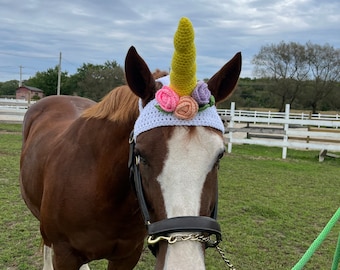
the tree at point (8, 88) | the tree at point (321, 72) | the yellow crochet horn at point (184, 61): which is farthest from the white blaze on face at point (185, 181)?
the tree at point (8, 88)

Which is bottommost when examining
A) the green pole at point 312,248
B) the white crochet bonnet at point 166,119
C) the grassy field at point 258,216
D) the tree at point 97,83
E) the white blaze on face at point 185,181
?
the grassy field at point 258,216

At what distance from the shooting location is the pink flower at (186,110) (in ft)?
4.95

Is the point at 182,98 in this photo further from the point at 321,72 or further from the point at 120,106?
the point at 321,72

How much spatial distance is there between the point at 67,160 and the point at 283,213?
13.8 feet

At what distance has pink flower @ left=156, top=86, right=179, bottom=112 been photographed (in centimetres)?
153

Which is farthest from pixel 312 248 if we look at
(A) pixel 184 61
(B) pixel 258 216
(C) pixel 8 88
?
(C) pixel 8 88

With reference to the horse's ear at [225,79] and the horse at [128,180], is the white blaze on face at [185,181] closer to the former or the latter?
the horse at [128,180]

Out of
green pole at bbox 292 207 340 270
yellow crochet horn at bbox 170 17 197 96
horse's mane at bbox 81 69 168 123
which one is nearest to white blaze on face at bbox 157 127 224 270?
yellow crochet horn at bbox 170 17 197 96

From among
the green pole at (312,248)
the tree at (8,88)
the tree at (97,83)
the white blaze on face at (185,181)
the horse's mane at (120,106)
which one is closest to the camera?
the white blaze on face at (185,181)

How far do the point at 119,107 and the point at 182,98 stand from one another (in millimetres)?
628

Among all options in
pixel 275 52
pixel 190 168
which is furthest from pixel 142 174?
pixel 275 52

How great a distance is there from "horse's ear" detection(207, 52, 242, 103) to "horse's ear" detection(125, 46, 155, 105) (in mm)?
310

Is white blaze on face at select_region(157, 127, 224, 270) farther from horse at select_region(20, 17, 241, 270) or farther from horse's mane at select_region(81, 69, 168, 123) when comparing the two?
horse's mane at select_region(81, 69, 168, 123)

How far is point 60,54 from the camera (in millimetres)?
30734
